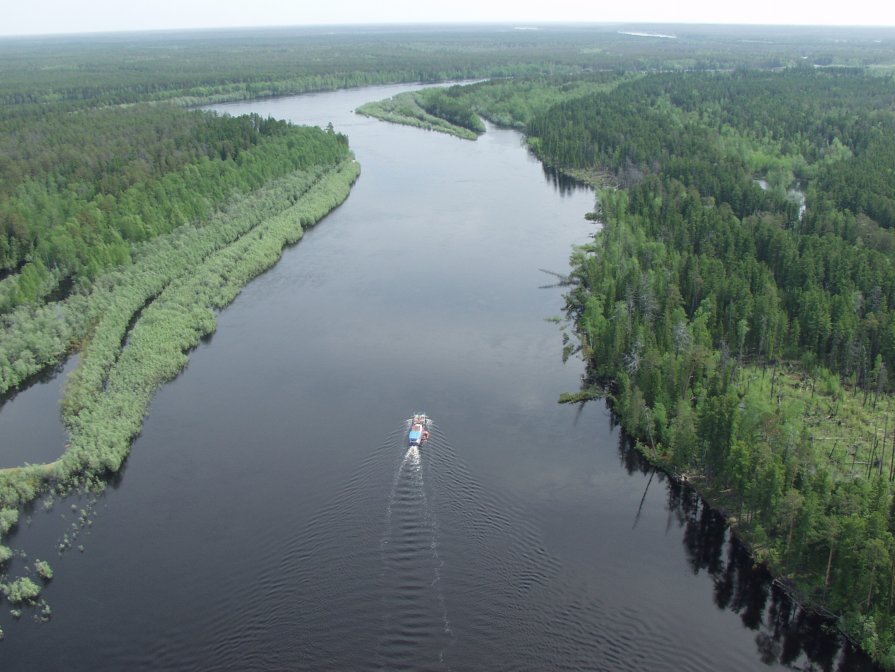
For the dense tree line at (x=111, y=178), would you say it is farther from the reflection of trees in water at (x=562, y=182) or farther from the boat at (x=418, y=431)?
the boat at (x=418, y=431)

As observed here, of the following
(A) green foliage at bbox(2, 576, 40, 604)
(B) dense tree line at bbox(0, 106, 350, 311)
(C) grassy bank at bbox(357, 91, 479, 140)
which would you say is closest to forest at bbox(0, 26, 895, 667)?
(A) green foliage at bbox(2, 576, 40, 604)

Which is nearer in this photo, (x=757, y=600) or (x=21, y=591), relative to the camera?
(x=21, y=591)

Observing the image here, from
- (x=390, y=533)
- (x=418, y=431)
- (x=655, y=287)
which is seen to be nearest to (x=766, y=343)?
(x=655, y=287)

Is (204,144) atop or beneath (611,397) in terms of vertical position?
atop

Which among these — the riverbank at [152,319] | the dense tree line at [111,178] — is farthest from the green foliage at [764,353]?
the dense tree line at [111,178]

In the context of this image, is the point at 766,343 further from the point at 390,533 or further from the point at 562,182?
the point at 562,182

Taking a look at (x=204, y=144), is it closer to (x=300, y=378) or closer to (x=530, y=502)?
(x=300, y=378)

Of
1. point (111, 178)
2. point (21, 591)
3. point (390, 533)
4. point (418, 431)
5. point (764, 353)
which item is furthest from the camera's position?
point (111, 178)

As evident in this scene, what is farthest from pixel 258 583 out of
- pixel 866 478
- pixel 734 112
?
pixel 734 112
